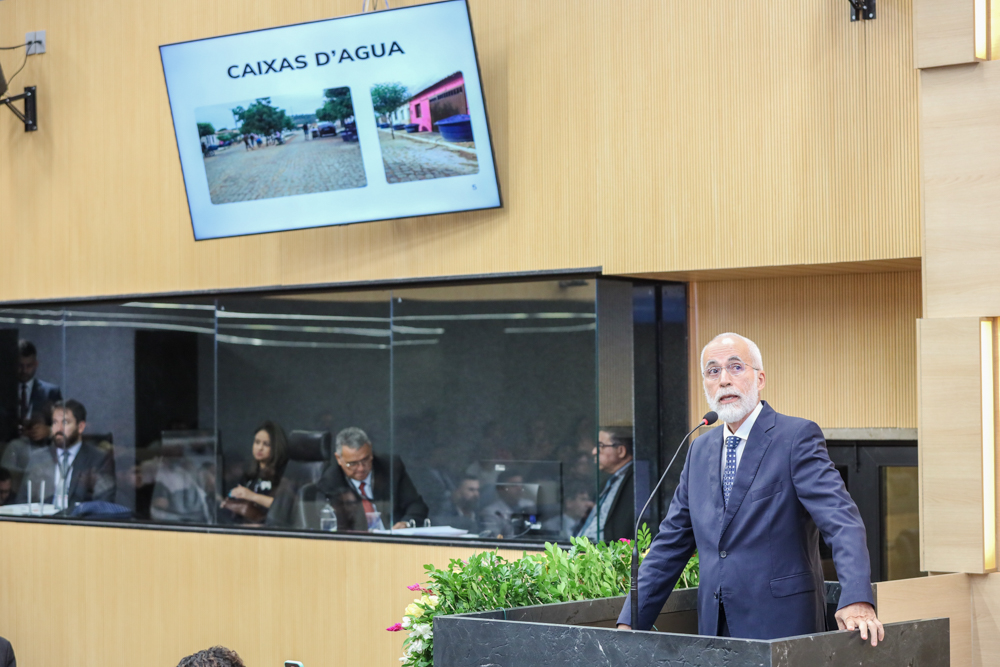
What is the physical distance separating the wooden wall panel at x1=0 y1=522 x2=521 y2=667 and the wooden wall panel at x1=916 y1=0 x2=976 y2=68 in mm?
2754

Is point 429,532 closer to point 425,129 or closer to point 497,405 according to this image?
point 497,405

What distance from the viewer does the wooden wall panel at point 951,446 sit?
402 centimetres

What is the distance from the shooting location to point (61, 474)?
711 centimetres

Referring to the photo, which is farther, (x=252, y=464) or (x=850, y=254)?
(x=252, y=464)

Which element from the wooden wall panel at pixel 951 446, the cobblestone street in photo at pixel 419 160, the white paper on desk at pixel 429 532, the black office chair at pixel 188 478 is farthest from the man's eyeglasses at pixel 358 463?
the wooden wall panel at pixel 951 446

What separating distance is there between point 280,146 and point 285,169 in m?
0.11

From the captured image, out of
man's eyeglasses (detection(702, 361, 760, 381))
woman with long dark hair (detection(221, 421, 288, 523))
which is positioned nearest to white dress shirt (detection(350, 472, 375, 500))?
woman with long dark hair (detection(221, 421, 288, 523))

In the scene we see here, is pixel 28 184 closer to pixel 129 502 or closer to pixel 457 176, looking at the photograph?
pixel 129 502

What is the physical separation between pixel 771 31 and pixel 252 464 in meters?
3.57

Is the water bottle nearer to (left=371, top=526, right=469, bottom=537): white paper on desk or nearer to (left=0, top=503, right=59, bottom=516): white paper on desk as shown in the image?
(left=371, top=526, right=469, bottom=537): white paper on desk

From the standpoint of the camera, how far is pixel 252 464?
6.62 metres

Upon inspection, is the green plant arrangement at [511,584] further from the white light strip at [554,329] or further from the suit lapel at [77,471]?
the suit lapel at [77,471]

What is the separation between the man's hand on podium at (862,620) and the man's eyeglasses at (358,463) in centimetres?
376

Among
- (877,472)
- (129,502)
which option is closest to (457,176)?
(877,472)
